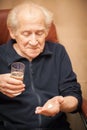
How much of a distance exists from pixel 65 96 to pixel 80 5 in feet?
2.97

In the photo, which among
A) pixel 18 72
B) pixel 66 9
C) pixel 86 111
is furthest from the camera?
pixel 66 9

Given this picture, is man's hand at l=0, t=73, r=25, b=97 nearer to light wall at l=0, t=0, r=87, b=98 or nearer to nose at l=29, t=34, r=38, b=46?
nose at l=29, t=34, r=38, b=46

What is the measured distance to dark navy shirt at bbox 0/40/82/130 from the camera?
1.76 m

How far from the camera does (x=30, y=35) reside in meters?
1.74

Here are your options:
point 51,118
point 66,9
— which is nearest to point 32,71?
point 51,118

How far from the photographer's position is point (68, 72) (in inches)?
74.0

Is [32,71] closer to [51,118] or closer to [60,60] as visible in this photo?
[60,60]

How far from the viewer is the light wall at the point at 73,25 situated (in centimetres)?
232

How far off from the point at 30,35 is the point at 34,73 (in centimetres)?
26

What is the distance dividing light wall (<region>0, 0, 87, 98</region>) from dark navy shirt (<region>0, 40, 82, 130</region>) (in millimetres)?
469

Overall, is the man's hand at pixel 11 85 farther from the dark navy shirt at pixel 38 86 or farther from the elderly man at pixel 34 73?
the dark navy shirt at pixel 38 86

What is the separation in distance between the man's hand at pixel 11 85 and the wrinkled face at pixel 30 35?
0.29 metres

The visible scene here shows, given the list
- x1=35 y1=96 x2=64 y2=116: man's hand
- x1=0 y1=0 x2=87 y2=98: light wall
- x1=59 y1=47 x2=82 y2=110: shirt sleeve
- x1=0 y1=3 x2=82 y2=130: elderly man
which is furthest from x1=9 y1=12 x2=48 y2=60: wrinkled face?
x1=0 y1=0 x2=87 y2=98: light wall

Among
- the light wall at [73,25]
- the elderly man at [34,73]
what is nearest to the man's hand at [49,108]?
the elderly man at [34,73]
